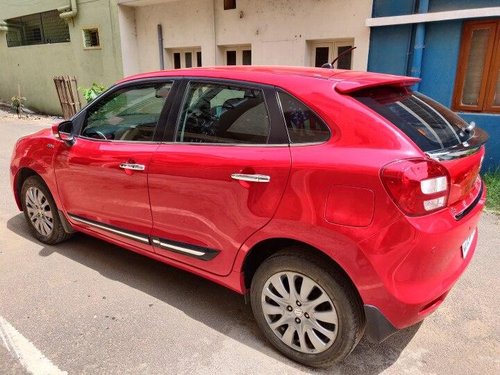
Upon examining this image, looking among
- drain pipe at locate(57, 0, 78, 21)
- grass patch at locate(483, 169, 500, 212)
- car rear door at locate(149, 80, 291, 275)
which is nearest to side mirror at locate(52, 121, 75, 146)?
car rear door at locate(149, 80, 291, 275)

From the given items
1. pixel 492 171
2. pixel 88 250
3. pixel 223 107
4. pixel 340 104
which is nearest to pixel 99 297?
pixel 88 250

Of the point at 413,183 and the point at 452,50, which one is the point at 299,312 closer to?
the point at 413,183

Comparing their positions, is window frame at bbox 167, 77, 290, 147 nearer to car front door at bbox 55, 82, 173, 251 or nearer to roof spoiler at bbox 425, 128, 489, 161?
car front door at bbox 55, 82, 173, 251

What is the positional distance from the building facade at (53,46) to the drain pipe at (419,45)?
312 inches

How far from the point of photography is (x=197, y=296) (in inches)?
125

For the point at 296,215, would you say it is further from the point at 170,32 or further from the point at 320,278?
the point at 170,32

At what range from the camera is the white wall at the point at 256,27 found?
729 cm

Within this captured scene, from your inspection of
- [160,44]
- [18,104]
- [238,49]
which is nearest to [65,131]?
[238,49]

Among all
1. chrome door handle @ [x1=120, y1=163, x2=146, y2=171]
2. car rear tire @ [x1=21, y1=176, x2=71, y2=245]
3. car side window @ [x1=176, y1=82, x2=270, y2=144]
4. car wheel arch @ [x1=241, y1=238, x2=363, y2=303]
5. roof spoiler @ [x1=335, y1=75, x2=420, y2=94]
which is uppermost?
roof spoiler @ [x1=335, y1=75, x2=420, y2=94]

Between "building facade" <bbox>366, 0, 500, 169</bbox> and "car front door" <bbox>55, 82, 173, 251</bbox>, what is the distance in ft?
16.7

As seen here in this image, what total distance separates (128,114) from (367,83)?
1894 mm

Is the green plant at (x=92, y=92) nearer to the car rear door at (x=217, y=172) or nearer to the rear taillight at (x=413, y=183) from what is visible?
the car rear door at (x=217, y=172)

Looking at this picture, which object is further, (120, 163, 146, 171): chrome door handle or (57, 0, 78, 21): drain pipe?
(57, 0, 78, 21): drain pipe

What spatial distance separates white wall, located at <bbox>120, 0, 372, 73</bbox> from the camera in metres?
7.29
